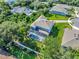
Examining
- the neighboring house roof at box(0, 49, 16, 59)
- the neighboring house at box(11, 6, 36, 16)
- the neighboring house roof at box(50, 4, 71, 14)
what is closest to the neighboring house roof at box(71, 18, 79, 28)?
the neighboring house roof at box(50, 4, 71, 14)

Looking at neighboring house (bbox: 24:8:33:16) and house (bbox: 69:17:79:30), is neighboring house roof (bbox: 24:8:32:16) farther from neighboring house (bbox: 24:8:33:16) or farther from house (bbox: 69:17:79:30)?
house (bbox: 69:17:79:30)

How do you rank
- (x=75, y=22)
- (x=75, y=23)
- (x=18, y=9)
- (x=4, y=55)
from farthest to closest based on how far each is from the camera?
(x=18, y=9)
(x=75, y=22)
(x=75, y=23)
(x=4, y=55)

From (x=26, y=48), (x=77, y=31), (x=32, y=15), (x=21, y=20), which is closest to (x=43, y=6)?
(x=32, y=15)

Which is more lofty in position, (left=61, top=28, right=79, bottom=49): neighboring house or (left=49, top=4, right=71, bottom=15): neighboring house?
(left=49, top=4, right=71, bottom=15): neighboring house

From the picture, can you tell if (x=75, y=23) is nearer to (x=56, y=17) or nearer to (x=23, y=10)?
(x=56, y=17)

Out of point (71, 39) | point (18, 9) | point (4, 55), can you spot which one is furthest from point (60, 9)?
point (4, 55)
